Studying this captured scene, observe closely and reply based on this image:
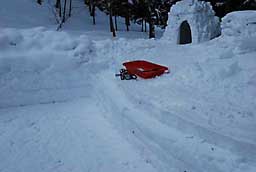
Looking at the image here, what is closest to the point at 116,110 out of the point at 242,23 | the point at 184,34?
the point at 242,23

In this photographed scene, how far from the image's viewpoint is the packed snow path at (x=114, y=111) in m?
3.67

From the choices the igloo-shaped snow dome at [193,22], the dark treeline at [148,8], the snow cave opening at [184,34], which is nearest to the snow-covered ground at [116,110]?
the igloo-shaped snow dome at [193,22]

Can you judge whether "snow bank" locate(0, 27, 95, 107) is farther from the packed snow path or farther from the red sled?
the red sled

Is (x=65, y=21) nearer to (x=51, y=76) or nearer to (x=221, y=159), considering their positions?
(x=51, y=76)

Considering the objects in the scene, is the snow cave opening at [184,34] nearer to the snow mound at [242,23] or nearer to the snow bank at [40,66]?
the snow mound at [242,23]

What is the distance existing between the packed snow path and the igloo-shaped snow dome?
2.88 meters

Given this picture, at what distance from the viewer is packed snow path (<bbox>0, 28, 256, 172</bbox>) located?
3.67 meters

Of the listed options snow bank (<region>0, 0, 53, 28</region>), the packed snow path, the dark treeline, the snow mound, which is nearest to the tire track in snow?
the packed snow path

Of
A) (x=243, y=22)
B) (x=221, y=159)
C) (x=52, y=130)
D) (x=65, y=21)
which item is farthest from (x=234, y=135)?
(x=65, y=21)

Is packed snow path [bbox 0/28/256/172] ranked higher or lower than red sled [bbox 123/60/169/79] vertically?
lower

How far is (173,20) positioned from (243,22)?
3948 millimetres

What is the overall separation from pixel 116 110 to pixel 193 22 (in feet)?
23.2

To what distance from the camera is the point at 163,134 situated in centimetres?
404

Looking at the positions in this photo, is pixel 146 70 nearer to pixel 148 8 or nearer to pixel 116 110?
pixel 116 110
